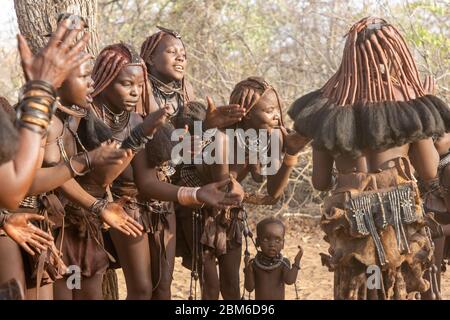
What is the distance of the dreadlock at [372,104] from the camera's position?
3941 millimetres

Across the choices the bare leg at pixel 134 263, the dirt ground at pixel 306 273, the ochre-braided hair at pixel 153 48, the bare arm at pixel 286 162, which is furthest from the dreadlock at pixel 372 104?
the dirt ground at pixel 306 273

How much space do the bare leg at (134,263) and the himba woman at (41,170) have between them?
27.3 inches

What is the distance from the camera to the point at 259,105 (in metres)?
5.04

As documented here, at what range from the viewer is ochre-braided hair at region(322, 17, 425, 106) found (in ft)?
13.4

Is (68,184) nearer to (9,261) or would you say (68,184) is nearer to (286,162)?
(9,261)

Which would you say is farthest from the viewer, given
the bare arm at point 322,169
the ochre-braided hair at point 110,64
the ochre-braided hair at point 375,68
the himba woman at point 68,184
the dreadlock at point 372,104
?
the ochre-braided hair at point 110,64

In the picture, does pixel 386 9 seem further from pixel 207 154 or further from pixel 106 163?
pixel 106 163

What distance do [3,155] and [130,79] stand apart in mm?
1812

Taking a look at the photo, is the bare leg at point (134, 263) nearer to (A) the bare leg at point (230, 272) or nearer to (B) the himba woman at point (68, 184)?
(B) the himba woman at point (68, 184)

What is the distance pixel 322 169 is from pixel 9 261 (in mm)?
1844

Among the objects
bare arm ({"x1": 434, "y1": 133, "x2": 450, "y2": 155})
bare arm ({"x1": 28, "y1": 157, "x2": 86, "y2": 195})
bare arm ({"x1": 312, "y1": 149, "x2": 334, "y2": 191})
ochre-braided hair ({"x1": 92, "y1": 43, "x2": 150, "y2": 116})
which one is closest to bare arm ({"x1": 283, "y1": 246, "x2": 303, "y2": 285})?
bare arm ({"x1": 312, "y1": 149, "x2": 334, "y2": 191})

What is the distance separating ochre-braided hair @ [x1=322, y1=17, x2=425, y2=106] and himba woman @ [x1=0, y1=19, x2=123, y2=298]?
53.9 inches

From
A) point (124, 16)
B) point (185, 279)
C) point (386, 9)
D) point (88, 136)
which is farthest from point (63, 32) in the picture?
point (124, 16)
